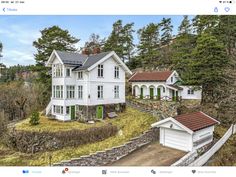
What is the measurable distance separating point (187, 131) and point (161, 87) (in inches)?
66.9

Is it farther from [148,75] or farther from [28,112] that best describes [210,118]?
[28,112]

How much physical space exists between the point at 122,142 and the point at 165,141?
0.96 m

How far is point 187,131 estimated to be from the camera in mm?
4020

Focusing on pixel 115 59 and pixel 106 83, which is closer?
pixel 115 59

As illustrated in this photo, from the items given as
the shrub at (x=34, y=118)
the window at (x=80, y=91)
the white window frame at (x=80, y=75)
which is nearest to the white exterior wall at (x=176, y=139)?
the window at (x=80, y=91)

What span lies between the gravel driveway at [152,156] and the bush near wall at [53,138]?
116 cm

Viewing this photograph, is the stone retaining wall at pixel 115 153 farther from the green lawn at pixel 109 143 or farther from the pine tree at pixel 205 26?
the pine tree at pixel 205 26

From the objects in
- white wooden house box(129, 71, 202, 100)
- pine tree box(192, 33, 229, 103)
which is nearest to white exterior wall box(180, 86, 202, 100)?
white wooden house box(129, 71, 202, 100)

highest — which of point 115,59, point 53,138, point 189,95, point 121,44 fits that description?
point 121,44

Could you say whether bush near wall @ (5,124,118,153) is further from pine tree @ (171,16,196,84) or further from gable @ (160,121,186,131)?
pine tree @ (171,16,196,84)

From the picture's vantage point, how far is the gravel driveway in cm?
346

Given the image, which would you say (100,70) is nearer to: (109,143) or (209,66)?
(109,143)

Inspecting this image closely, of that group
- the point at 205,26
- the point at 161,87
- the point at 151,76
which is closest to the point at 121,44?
the point at 151,76

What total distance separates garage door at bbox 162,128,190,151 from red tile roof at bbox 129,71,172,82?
164 centimetres
